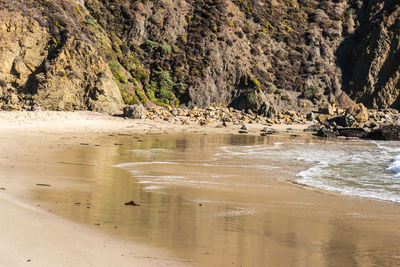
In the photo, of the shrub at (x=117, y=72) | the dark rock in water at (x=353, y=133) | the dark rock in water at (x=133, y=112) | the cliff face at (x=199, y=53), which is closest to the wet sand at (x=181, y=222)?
the dark rock in water at (x=133, y=112)

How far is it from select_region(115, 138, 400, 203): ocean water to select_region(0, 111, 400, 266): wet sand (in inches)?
12.7

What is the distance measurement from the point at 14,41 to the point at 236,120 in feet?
51.4

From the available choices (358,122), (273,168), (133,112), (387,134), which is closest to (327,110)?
(358,122)

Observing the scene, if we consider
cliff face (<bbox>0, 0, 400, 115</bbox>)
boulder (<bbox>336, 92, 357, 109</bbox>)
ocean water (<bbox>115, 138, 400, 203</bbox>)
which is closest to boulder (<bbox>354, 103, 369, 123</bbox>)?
cliff face (<bbox>0, 0, 400, 115</bbox>)

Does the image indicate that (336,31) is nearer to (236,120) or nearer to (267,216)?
(236,120)

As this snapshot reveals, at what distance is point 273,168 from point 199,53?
27.6m

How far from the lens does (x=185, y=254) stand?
500 cm

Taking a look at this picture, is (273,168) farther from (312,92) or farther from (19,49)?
(312,92)

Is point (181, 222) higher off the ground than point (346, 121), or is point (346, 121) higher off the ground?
point (346, 121)

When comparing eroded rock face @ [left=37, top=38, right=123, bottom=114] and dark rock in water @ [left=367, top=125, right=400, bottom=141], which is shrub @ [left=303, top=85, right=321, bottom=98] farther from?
eroded rock face @ [left=37, top=38, right=123, bottom=114]

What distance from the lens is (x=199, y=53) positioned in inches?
1551

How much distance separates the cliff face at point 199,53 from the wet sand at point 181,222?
55.6ft

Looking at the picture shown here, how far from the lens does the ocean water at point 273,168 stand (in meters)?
10.2

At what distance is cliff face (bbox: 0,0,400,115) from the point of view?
90.0ft
